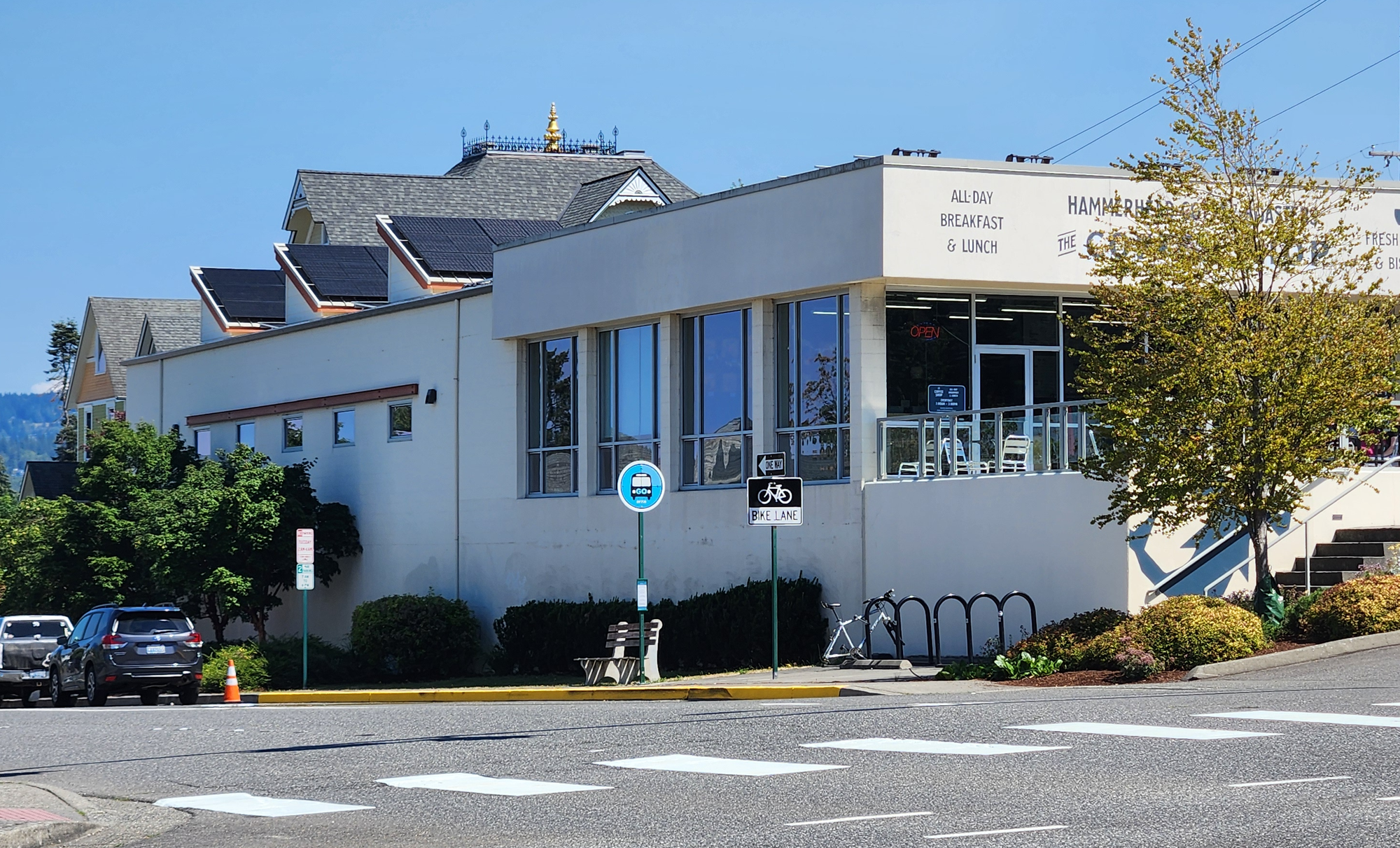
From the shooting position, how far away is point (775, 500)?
2209 centimetres

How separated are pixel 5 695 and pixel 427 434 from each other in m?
9.27

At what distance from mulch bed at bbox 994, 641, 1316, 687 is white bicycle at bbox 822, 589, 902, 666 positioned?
390cm

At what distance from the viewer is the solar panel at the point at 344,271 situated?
4288cm

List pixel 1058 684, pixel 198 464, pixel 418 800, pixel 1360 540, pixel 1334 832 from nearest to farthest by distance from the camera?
pixel 1334 832, pixel 418 800, pixel 1058 684, pixel 1360 540, pixel 198 464

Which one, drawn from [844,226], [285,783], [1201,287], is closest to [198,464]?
[844,226]

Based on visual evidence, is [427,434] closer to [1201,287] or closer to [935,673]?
[935,673]

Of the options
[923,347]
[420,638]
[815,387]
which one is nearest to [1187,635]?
[923,347]

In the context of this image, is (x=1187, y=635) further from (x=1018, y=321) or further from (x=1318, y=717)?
(x=1018, y=321)

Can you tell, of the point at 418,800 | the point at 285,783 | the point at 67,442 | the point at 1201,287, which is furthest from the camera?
the point at 67,442

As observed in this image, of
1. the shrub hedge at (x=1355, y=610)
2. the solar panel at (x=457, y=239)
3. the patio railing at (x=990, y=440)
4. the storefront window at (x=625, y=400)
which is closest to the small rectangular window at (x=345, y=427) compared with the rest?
the solar panel at (x=457, y=239)

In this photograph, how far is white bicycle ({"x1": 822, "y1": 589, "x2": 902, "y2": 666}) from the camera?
2461cm

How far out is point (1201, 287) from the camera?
21.2m

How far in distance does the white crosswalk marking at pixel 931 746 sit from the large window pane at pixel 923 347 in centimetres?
1270

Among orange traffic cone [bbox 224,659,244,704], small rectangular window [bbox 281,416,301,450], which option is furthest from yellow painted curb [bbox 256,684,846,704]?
small rectangular window [bbox 281,416,301,450]
